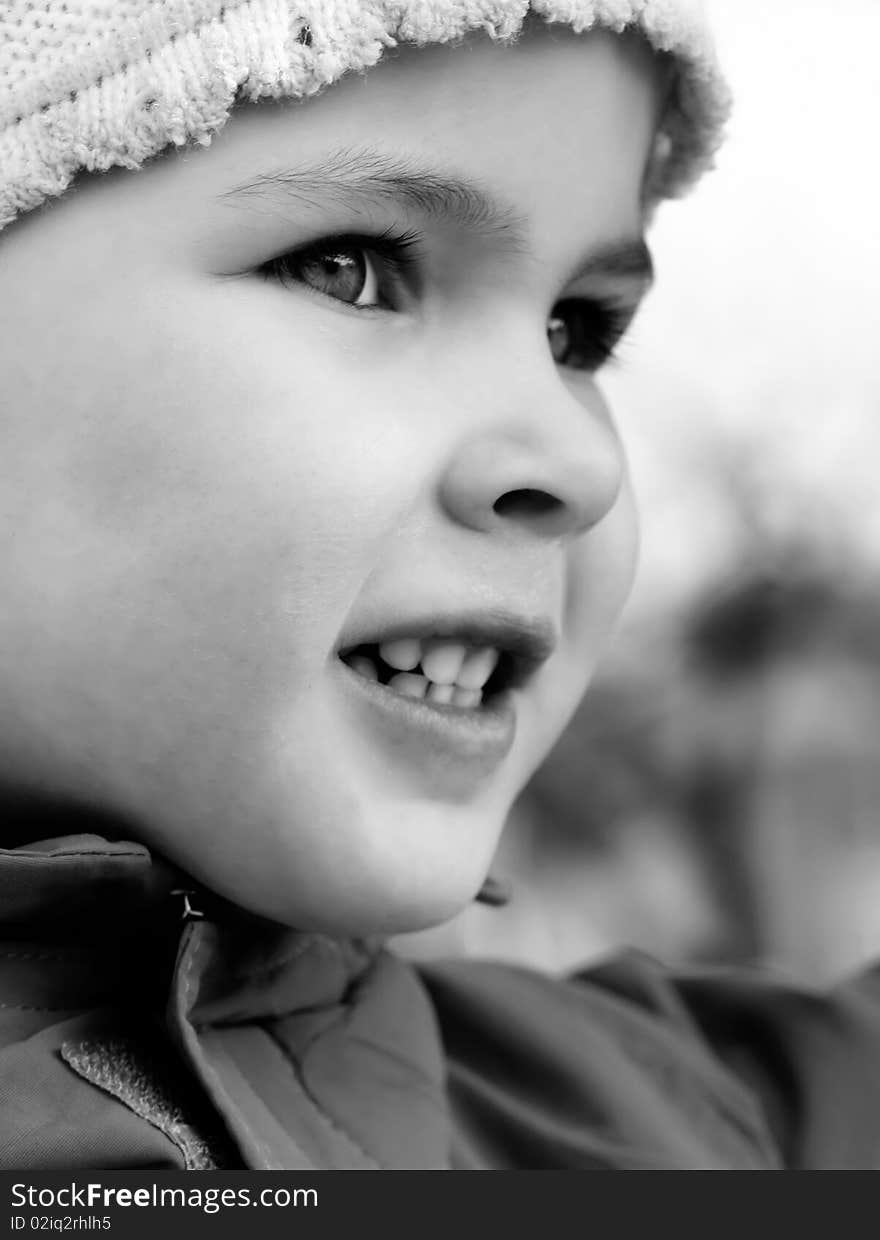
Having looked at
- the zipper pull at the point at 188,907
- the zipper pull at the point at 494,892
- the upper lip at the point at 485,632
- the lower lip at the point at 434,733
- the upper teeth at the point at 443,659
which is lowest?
the zipper pull at the point at 188,907

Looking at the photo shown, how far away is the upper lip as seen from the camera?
720mm

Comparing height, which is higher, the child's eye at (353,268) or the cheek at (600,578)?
the child's eye at (353,268)

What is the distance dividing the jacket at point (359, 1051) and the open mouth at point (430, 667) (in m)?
0.15

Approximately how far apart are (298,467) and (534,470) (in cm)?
13

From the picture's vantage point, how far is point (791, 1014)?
3.69 feet

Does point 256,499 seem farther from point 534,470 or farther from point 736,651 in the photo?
point 736,651

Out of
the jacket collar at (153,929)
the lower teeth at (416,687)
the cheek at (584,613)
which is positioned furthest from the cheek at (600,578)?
the jacket collar at (153,929)

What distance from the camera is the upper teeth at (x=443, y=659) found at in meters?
0.75

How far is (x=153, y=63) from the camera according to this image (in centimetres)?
70

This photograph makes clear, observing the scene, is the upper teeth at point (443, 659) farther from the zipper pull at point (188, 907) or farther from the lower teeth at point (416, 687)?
the zipper pull at point (188, 907)

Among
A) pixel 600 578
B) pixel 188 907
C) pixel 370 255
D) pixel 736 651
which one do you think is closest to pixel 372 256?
pixel 370 255

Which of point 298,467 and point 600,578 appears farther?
point 600,578

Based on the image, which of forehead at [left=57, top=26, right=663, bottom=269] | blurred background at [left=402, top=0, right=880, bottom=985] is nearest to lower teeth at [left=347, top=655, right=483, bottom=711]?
forehead at [left=57, top=26, right=663, bottom=269]

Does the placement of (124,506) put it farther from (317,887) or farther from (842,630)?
(842,630)
